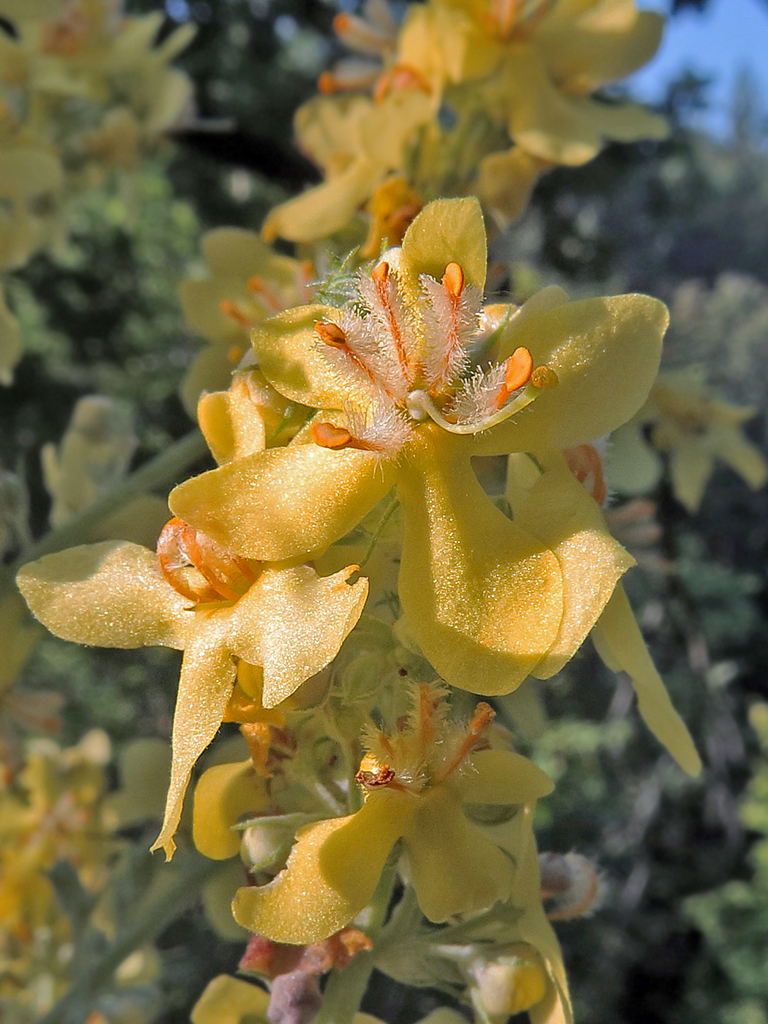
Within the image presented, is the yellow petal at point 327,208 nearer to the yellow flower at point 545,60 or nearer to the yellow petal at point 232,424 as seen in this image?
the yellow flower at point 545,60

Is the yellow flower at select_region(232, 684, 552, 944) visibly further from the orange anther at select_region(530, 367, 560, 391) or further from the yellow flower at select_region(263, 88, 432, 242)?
the yellow flower at select_region(263, 88, 432, 242)

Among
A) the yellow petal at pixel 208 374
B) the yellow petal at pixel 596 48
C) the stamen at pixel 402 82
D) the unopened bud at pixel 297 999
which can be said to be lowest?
the unopened bud at pixel 297 999

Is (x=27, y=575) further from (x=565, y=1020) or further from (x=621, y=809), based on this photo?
(x=621, y=809)

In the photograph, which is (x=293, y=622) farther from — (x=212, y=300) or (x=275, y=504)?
(x=212, y=300)

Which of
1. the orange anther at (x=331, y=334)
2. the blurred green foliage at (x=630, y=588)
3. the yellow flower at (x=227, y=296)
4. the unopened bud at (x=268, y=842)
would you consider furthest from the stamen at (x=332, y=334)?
the blurred green foliage at (x=630, y=588)

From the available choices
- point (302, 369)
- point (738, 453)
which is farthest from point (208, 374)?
point (738, 453)

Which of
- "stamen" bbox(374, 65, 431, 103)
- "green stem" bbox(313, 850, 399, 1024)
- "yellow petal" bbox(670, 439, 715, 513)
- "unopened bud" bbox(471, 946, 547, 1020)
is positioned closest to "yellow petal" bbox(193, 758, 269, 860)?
"green stem" bbox(313, 850, 399, 1024)

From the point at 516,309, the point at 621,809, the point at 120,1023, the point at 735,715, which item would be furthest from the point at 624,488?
the point at 735,715
